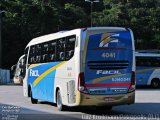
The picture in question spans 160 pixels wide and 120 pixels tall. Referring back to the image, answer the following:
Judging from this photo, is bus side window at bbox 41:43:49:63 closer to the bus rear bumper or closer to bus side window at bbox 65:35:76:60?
bus side window at bbox 65:35:76:60

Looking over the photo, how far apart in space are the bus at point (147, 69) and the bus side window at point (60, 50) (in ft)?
58.5

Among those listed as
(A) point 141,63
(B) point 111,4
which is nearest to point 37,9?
(B) point 111,4

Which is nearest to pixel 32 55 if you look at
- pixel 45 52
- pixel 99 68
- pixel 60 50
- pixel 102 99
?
pixel 45 52

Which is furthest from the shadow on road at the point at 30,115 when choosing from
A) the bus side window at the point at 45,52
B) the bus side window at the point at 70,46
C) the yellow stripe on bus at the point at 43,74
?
the bus side window at the point at 45,52

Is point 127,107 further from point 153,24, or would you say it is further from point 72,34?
point 153,24

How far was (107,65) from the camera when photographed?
17.1 metres

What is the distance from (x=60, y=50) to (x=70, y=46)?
1.24 m

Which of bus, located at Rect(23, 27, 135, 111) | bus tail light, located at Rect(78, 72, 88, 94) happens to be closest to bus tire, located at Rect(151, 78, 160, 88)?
bus, located at Rect(23, 27, 135, 111)

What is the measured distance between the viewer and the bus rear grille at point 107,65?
17.0m

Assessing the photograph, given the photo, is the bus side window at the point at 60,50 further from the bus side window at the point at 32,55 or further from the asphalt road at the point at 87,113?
the bus side window at the point at 32,55

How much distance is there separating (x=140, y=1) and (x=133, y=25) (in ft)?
19.7

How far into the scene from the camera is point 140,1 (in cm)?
7412

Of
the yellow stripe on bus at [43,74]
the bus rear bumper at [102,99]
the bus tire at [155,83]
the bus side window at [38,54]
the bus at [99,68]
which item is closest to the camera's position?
the bus rear bumper at [102,99]

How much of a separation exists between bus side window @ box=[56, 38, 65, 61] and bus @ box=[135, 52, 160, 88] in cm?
1784
